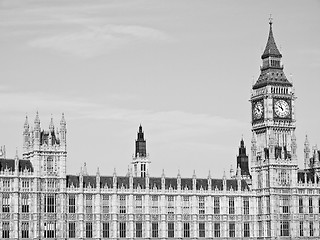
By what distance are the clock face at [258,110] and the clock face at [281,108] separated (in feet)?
9.96

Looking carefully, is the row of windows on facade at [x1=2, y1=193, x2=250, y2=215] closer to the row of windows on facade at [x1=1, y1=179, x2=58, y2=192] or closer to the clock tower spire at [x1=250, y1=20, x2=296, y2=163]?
the row of windows on facade at [x1=1, y1=179, x2=58, y2=192]

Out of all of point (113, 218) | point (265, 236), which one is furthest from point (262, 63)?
point (113, 218)

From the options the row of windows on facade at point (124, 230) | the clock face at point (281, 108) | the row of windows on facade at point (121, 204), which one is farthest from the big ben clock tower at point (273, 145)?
the row of windows on facade at point (124, 230)

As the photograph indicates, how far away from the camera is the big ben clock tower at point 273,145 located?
524 feet

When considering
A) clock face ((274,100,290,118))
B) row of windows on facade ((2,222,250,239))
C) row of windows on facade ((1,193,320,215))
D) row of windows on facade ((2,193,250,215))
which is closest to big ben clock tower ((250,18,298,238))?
clock face ((274,100,290,118))

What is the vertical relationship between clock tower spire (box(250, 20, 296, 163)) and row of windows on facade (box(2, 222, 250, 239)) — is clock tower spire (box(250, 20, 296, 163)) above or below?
above

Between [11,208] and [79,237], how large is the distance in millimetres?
13314

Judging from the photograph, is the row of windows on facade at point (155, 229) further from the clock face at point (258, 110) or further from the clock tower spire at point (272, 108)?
the clock face at point (258, 110)

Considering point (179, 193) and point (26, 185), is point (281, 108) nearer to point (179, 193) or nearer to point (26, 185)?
point (179, 193)

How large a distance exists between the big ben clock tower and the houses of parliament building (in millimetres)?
192

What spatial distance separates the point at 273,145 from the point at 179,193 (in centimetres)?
2092

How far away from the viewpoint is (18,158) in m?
138

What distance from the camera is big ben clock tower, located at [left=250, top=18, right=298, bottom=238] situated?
159750mm

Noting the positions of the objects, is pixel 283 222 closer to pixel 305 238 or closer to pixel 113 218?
pixel 305 238
